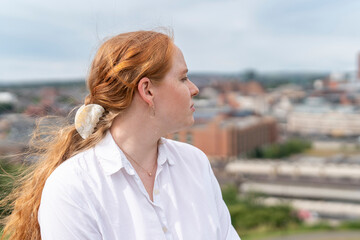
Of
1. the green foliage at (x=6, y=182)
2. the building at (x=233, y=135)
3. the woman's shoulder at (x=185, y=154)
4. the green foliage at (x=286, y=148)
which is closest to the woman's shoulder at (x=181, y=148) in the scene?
the woman's shoulder at (x=185, y=154)

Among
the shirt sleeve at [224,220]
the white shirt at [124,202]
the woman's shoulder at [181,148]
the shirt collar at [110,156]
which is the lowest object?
the shirt sleeve at [224,220]

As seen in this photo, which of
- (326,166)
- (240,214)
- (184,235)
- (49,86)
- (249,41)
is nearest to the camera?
(184,235)

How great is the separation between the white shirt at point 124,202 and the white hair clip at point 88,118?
0.12ft

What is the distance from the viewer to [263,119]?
9188mm

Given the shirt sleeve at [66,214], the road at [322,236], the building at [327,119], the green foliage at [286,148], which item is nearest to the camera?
the shirt sleeve at [66,214]

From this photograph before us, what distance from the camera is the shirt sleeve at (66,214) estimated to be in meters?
0.67

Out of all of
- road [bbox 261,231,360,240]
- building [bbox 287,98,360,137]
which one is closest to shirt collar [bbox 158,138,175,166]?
road [bbox 261,231,360,240]

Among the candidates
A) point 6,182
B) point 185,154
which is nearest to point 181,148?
point 185,154

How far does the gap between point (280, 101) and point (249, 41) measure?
157 centimetres

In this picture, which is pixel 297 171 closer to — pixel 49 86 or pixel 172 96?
pixel 49 86

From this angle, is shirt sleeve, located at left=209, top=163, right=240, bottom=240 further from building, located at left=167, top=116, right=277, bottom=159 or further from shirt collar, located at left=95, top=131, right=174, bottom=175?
building, located at left=167, top=116, right=277, bottom=159

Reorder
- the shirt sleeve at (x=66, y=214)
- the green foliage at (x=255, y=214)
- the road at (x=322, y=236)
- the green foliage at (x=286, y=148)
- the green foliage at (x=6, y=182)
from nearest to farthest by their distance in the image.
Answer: the shirt sleeve at (x=66, y=214), the green foliage at (x=6, y=182), the road at (x=322, y=236), the green foliage at (x=255, y=214), the green foliage at (x=286, y=148)

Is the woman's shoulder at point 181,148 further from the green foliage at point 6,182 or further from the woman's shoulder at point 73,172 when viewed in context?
the green foliage at point 6,182

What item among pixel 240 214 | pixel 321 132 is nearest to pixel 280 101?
pixel 321 132
